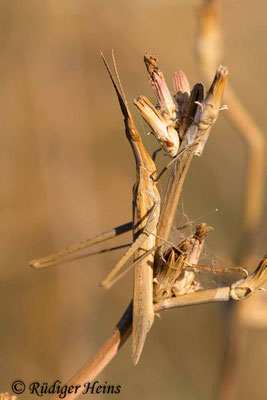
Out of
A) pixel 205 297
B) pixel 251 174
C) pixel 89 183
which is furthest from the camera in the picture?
pixel 89 183

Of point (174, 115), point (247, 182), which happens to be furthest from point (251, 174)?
point (174, 115)

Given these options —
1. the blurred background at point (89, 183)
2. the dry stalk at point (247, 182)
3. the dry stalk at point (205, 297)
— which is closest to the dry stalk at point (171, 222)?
the dry stalk at point (205, 297)

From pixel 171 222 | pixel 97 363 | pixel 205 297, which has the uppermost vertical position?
pixel 171 222

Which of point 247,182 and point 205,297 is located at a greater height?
point 247,182

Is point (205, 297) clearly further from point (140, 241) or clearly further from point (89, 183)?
point (89, 183)

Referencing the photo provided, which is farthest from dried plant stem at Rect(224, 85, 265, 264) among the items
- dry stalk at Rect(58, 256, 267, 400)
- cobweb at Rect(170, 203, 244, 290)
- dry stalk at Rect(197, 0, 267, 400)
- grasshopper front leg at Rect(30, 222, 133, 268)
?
dry stalk at Rect(58, 256, 267, 400)

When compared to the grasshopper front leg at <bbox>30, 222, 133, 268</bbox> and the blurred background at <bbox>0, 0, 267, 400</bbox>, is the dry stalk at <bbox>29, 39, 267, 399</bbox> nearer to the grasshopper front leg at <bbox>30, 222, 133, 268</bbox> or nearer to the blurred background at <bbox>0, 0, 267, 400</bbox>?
the grasshopper front leg at <bbox>30, 222, 133, 268</bbox>

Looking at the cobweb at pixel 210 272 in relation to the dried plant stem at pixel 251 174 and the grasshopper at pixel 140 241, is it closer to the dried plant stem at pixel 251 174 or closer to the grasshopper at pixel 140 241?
the grasshopper at pixel 140 241
